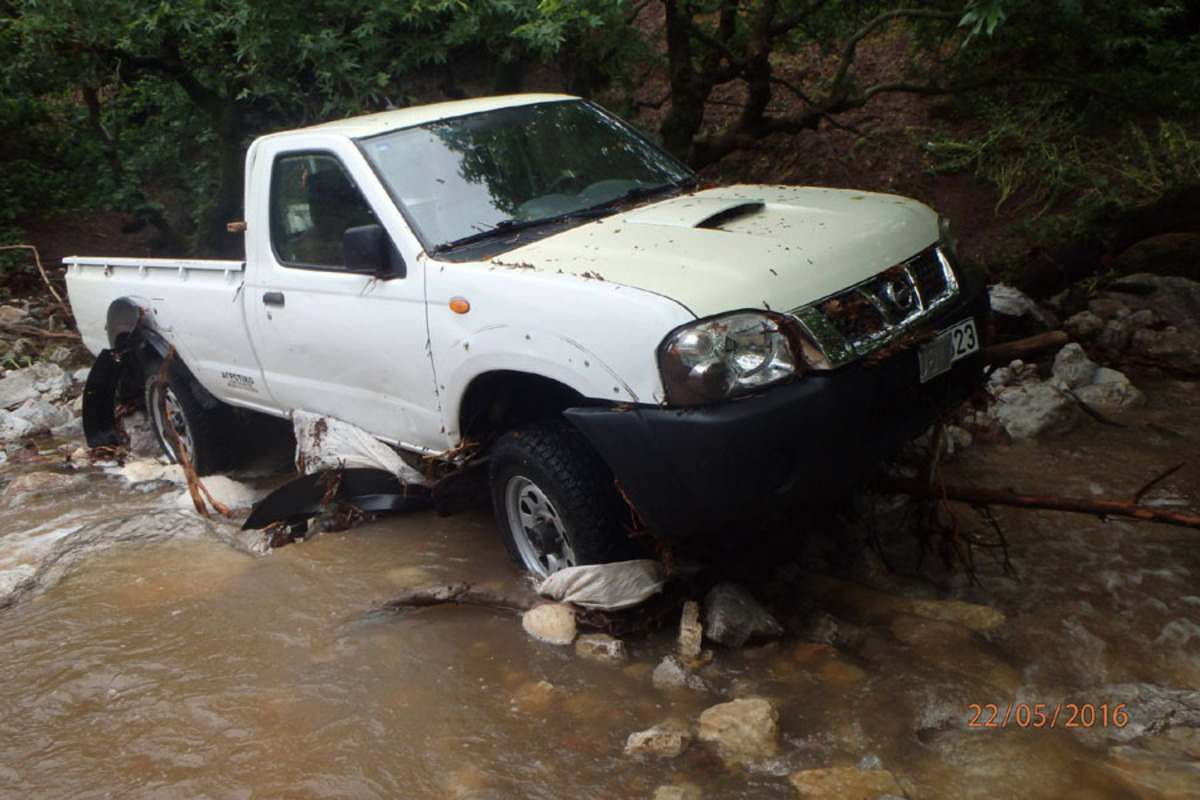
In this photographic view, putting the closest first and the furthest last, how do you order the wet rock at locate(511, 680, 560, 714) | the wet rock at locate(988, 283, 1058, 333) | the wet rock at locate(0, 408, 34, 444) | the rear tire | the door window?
the wet rock at locate(511, 680, 560, 714) → the door window → the rear tire → the wet rock at locate(988, 283, 1058, 333) → the wet rock at locate(0, 408, 34, 444)

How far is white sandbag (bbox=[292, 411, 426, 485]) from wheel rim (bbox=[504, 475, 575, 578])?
565mm

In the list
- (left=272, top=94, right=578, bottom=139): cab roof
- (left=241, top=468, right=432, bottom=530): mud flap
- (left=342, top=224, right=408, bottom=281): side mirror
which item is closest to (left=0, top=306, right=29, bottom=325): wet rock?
(left=241, top=468, right=432, bottom=530): mud flap

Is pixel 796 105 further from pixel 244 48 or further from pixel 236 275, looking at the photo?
pixel 236 275

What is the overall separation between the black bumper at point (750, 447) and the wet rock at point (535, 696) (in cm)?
67

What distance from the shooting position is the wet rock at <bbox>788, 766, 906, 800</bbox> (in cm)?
272

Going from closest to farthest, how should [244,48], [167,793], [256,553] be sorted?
1. [167,793]
2. [256,553]
3. [244,48]

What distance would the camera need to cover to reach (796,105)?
9.68 metres

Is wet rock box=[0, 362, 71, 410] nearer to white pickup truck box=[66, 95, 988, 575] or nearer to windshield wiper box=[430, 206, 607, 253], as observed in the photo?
white pickup truck box=[66, 95, 988, 575]

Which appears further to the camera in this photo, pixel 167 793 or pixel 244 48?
pixel 244 48

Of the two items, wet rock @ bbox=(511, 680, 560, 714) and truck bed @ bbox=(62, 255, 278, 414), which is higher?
truck bed @ bbox=(62, 255, 278, 414)

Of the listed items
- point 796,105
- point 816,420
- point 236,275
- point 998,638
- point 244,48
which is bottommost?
point 998,638

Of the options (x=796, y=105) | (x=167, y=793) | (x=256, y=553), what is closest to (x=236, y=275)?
(x=256, y=553)

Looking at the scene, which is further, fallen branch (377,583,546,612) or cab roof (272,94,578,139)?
cab roof (272,94,578,139)

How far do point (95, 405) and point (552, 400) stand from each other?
3.99 metres
